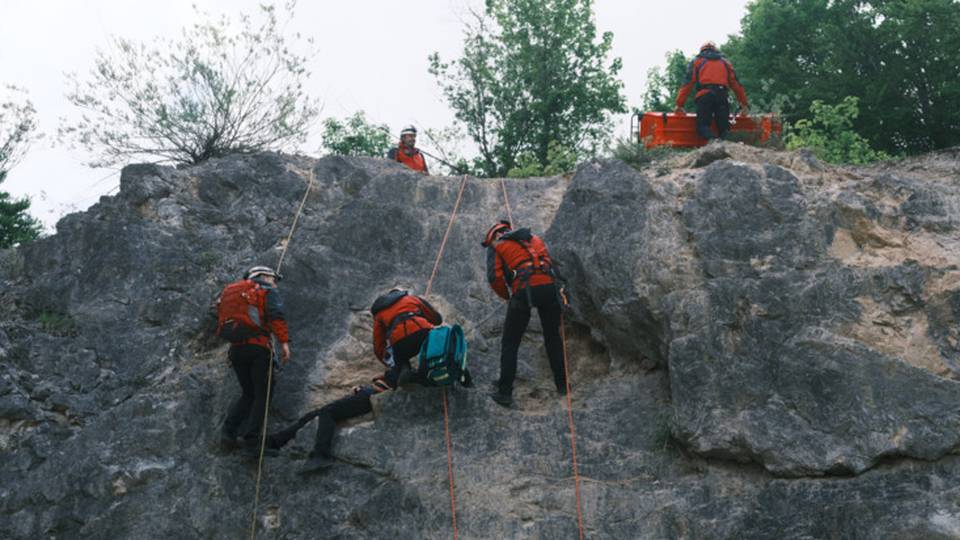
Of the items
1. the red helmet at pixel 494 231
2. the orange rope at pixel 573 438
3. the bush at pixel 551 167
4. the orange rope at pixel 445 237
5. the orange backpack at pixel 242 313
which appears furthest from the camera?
the bush at pixel 551 167

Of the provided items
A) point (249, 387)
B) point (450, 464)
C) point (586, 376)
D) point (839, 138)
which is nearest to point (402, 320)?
point (450, 464)

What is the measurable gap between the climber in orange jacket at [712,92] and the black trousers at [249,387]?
22.2ft

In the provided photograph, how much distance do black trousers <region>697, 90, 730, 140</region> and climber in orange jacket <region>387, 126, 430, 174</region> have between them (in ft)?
12.6

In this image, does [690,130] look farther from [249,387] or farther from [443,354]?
[249,387]

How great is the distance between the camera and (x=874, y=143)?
17297 mm

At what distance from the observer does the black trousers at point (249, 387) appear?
966cm

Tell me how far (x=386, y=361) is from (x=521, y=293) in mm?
1467

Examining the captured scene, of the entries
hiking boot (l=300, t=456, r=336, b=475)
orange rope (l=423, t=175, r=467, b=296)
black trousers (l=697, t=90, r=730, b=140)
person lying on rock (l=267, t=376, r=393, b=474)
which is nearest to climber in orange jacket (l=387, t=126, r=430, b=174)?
orange rope (l=423, t=175, r=467, b=296)

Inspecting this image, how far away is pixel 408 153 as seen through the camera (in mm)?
14453

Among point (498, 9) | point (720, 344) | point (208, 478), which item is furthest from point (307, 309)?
point (498, 9)

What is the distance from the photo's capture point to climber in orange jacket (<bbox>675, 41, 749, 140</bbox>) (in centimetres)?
1345

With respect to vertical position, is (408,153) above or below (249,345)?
above

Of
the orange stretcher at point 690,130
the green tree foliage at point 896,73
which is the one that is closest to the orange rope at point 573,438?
the orange stretcher at point 690,130

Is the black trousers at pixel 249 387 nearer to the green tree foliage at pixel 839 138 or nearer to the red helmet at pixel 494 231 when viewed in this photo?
the red helmet at pixel 494 231
